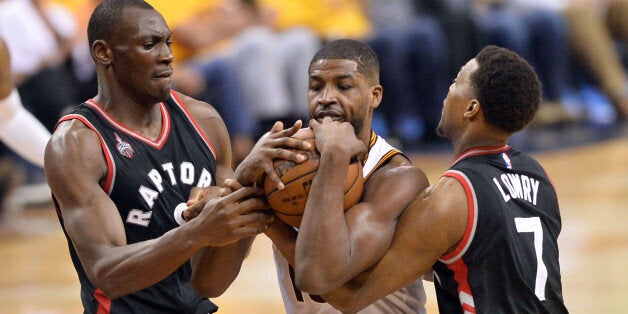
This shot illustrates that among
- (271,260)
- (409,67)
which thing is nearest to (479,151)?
(271,260)

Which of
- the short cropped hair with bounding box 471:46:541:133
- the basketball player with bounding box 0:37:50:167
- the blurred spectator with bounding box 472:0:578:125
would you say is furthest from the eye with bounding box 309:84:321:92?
the blurred spectator with bounding box 472:0:578:125

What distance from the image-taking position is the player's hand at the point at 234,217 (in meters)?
3.57

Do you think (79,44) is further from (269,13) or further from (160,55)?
(160,55)

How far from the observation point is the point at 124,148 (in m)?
4.02

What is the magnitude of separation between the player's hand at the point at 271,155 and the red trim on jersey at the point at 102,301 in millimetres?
862

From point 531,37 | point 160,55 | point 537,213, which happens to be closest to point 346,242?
point 537,213

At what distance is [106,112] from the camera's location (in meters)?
4.11

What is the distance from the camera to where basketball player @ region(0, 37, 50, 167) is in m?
5.37

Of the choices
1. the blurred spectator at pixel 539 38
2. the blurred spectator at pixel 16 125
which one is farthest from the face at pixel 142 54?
the blurred spectator at pixel 539 38

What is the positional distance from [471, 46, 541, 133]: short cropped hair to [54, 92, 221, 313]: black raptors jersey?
1203 millimetres

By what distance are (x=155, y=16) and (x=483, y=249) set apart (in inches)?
61.4

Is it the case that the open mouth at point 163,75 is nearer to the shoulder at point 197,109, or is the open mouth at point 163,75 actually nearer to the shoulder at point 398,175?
the shoulder at point 197,109

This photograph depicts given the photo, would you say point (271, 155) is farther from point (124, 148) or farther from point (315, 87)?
point (124, 148)

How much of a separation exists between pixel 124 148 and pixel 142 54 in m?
0.37
